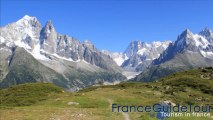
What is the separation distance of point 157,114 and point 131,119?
5650 mm

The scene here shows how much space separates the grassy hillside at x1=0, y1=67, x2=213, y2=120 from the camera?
56.3 metres

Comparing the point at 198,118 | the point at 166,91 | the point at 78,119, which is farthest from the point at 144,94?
the point at 78,119

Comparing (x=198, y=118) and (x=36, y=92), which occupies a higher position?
(x=36, y=92)

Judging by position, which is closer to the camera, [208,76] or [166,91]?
[166,91]

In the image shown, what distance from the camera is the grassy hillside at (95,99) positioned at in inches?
2216

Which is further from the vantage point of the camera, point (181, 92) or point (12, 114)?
point (181, 92)

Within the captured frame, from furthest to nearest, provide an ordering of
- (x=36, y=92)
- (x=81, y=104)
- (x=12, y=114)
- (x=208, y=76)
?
(x=208, y=76) < (x=36, y=92) < (x=81, y=104) < (x=12, y=114)

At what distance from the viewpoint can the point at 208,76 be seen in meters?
142

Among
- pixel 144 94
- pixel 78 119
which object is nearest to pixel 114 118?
pixel 78 119

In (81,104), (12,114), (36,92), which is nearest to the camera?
(12,114)

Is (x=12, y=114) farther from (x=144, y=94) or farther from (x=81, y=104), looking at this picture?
(x=144, y=94)

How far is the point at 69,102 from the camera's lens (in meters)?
82.0

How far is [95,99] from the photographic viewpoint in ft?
287

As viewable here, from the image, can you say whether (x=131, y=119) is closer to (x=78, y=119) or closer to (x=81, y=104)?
(x=78, y=119)
